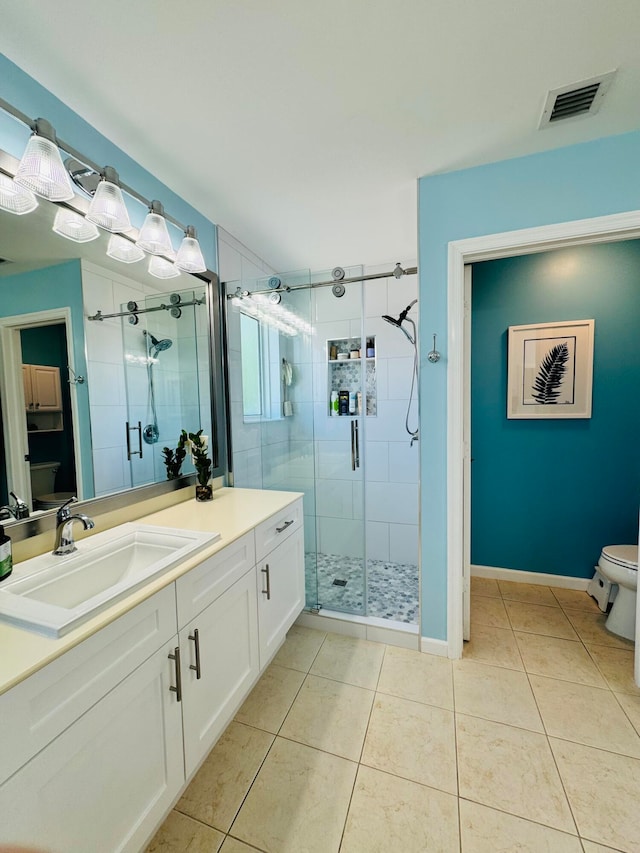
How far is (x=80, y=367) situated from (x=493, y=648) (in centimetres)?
247

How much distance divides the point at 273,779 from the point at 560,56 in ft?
8.96

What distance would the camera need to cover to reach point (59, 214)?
1.29 meters

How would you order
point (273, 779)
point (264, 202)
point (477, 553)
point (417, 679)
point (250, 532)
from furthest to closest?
point (477, 553)
point (264, 202)
point (417, 679)
point (250, 532)
point (273, 779)

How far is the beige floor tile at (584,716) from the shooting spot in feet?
4.55

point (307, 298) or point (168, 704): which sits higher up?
point (307, 298)

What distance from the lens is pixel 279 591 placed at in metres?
1.66

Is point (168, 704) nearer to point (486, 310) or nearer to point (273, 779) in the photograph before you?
point (273, 779)

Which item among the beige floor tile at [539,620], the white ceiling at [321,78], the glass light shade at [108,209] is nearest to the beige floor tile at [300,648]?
the beige floor tile at [539,620]

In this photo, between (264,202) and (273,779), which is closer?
(273,779)

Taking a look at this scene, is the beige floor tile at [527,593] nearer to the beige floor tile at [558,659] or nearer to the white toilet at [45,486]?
the beige floor tile at [558,659]

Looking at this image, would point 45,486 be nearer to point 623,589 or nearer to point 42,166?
point 42,166

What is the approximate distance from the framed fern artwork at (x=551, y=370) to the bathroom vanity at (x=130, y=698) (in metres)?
2.10

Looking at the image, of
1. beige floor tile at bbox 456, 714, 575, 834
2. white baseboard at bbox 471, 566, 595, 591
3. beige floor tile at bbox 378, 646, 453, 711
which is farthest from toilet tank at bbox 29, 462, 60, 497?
white baseboard at bbox 471, 566, 595, 591

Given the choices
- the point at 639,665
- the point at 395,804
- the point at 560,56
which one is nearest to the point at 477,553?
the point at 639,665
